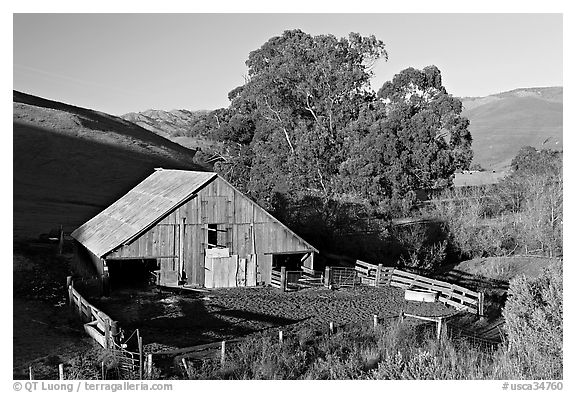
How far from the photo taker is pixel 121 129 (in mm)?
70625

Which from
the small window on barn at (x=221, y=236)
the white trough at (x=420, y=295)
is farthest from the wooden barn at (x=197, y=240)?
the white trough at (x=420, y=295)

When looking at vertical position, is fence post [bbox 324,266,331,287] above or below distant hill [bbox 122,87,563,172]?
below

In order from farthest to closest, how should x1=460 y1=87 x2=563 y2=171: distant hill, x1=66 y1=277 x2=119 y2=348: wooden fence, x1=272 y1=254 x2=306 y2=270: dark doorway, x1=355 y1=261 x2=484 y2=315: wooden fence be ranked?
x1=460 y1=87 x2=563 y2=171: distant hill < x1=272 y1=254 x2=306 y2=270: dark doorway < x1=355 y1=261 x2=484 y2=315: wooden fence < x1=66 y1=277 x2=119 y2=348: wooden fence

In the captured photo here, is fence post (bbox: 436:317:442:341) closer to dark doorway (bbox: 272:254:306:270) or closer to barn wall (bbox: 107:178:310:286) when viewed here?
barn wall (bbox: 107:178:310:286)

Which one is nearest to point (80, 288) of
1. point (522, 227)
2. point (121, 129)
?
point (522, 227)

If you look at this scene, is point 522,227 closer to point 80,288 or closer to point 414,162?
point 414,162

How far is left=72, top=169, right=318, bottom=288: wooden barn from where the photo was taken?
73.9 feet

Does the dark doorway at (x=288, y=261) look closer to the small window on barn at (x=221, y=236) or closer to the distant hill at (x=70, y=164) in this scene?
the small window on barn at (x=221, y=236)

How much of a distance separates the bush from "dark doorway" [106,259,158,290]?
1399 centimetres

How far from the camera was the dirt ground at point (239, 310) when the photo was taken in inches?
696

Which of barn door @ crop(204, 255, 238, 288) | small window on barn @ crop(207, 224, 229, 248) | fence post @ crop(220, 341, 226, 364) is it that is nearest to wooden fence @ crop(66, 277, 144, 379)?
fence post @ crop(220, 341, 226, 364)

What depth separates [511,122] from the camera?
113 m
